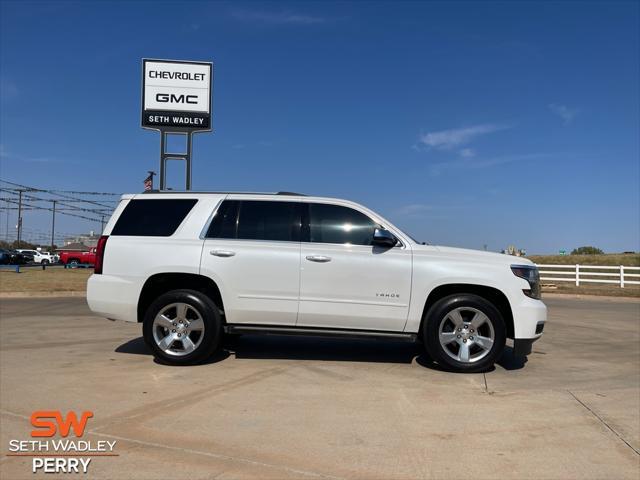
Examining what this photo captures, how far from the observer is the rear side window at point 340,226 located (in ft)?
20.3

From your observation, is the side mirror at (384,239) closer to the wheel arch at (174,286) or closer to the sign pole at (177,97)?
the wheel arch at (174,286)

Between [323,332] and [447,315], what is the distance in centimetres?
141

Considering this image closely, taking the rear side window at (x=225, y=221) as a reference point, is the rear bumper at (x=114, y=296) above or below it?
below

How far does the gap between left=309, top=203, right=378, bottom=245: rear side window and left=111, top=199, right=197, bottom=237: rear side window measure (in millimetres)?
1534

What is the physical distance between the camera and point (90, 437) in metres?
3.85

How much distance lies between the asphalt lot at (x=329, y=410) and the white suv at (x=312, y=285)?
0.44m

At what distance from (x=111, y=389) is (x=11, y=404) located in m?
0.83

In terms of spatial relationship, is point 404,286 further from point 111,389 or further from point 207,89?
point 207,89

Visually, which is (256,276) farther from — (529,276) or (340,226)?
(529,276)

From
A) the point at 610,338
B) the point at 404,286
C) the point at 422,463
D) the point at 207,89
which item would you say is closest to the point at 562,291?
the point at 610,338

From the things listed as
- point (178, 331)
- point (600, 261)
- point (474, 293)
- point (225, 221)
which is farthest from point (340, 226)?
point (600, 261)

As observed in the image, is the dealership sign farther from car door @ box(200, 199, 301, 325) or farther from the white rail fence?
the white rail fence

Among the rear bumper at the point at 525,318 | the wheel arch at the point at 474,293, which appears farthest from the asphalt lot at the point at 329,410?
the wheel arch at the point at 474,293

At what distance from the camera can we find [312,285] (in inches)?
236
